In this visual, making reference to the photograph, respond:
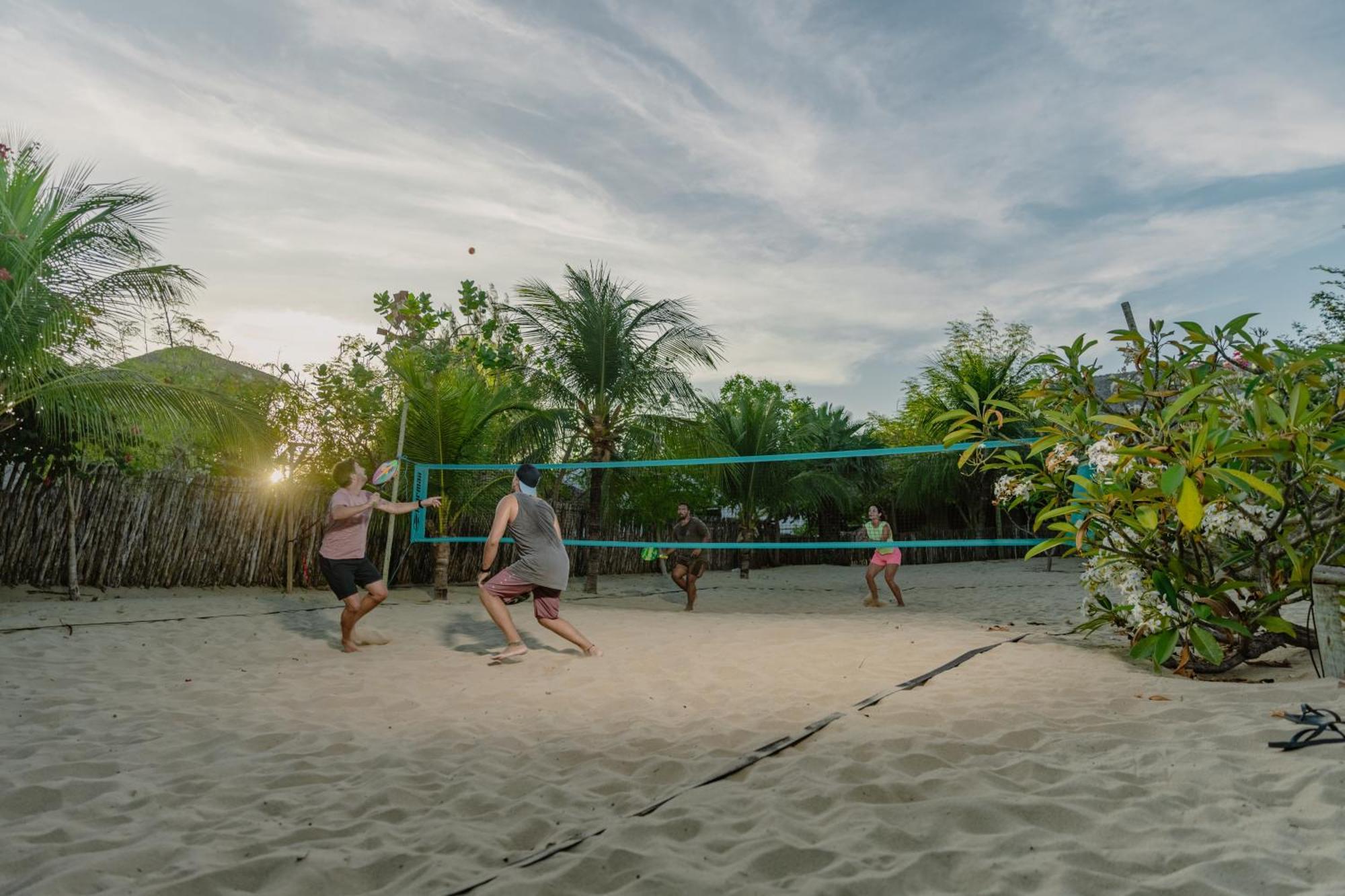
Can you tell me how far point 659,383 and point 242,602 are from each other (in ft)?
21.4

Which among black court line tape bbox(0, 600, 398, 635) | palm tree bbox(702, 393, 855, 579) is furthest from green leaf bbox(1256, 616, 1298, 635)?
palm tree bbox(702, 393, 855, 579)

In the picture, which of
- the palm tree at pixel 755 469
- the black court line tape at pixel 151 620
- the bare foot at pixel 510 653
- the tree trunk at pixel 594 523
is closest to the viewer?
the bare foot at pixel 510 653

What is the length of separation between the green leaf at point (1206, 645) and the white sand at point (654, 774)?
0.23 metres

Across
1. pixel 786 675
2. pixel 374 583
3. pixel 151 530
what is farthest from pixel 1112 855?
pixel 151 530

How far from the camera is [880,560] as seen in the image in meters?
10.7

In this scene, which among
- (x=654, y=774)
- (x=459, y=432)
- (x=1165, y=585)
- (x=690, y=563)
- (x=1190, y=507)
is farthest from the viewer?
(x=459, y=432)

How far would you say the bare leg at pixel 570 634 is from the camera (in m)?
5.96

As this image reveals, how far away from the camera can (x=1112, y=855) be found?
7.89ft

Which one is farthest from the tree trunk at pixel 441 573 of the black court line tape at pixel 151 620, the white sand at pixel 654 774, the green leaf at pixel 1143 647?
the green leaf at pixel 1143 647

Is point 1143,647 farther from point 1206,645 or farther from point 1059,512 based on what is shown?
point 1059,512

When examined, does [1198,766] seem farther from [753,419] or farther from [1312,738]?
[753,419]

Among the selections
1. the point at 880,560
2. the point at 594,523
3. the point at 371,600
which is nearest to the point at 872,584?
the point at 880,560

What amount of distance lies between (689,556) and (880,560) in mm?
2566

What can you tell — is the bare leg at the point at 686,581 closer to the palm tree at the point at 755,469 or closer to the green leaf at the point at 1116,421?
the green leaf at the point at 1116,421
